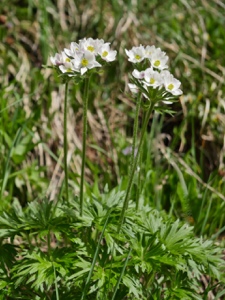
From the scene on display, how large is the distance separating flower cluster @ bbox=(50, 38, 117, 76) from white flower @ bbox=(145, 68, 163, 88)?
17cm

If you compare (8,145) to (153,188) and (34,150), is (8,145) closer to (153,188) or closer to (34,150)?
(34,150)

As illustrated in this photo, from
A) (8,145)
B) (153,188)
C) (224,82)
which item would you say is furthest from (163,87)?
(224,82)

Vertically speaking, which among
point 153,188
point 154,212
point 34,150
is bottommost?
point 34,150

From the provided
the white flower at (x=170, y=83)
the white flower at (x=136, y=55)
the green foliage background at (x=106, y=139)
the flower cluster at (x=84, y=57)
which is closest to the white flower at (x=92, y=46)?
the flower cluster at (x=84, y=57)

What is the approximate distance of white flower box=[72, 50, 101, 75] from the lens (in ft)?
6.27

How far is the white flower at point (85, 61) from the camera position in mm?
1912

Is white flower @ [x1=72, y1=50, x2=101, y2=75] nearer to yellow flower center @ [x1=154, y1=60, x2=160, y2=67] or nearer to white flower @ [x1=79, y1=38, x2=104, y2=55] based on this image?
white flower @ [x1=79, y1=38, x2=104, y2=55]

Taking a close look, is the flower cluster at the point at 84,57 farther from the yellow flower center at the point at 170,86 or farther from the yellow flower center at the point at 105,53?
the yellow flower center at the point at 170,86

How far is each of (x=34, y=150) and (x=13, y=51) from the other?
87cm

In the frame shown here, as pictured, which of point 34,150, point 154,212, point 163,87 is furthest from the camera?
point 34,150

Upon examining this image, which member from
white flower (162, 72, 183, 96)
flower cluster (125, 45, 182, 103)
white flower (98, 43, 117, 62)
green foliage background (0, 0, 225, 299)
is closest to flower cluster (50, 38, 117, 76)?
white flower (98, 43, 117, 62)

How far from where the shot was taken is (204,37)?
12.6ft

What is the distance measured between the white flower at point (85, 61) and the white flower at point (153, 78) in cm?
18

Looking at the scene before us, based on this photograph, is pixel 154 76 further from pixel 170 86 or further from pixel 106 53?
pixel 106 53
